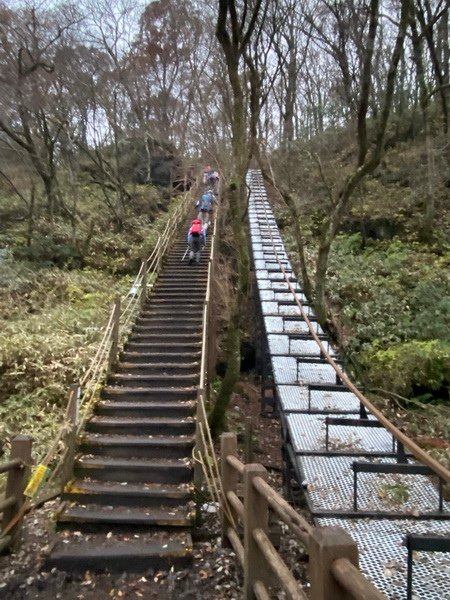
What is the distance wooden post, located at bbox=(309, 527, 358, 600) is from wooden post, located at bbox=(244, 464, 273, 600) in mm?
1667

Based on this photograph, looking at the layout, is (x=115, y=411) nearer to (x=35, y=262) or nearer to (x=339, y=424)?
(x=339, y=424)

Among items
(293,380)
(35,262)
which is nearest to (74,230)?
(35,262)

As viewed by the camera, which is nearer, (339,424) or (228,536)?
(228,536)

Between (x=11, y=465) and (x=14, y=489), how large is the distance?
0.39m

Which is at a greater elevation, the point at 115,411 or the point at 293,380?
the point at 293,380

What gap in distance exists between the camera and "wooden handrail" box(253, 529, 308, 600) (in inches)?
110

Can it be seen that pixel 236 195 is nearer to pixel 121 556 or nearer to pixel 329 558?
pixel 121 556

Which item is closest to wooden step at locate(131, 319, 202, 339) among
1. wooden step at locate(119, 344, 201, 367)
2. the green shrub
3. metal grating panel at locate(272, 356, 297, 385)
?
wooden step at locate(119, 344, 201, 367)

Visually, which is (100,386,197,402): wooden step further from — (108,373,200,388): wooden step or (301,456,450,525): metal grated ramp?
(301,456,450,525): metal grated ramp

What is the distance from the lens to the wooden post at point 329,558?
2.36 metres

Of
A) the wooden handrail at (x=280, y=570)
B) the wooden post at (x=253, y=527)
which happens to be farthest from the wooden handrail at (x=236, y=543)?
the wooden handrail at (x=280, y=570)

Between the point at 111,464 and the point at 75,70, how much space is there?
17.8 meters

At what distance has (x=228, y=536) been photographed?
556cm

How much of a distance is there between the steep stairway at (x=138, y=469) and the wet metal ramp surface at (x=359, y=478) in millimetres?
1664
